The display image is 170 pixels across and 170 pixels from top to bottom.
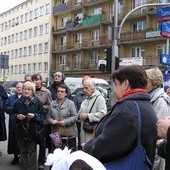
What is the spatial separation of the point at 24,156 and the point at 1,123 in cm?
189

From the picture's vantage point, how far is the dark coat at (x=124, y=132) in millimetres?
3020

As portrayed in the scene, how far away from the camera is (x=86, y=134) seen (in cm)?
624

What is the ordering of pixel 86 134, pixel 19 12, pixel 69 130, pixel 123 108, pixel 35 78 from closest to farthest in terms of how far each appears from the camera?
pixel 123 108 < pixel 86 134 < pixel 69 130 < pixel 35 78 < pixel 19 12

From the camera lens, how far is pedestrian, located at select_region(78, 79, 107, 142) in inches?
238

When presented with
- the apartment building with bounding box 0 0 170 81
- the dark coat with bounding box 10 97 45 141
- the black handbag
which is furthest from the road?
the apartment building with bounding box 0 0 170 81

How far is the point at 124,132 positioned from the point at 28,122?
422cm

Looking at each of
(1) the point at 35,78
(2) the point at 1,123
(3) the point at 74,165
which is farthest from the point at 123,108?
(2) the point at 1,123

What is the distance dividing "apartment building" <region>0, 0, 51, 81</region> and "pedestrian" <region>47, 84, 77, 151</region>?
51443 mm

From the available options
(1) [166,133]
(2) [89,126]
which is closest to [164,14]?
(2) [89,126]

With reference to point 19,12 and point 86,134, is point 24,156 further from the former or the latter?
point 19,12

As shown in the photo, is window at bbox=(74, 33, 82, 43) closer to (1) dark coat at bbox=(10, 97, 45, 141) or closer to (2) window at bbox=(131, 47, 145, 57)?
(2) window at bbox=(131, 47, 145, 57)

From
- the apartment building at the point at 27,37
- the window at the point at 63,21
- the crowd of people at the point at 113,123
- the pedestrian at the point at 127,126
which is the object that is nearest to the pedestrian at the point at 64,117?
the crowd of people at the point at 113,123

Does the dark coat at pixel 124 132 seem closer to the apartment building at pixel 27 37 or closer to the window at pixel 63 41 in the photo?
the window at pixel 63 41

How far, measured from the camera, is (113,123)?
307 centimetres
